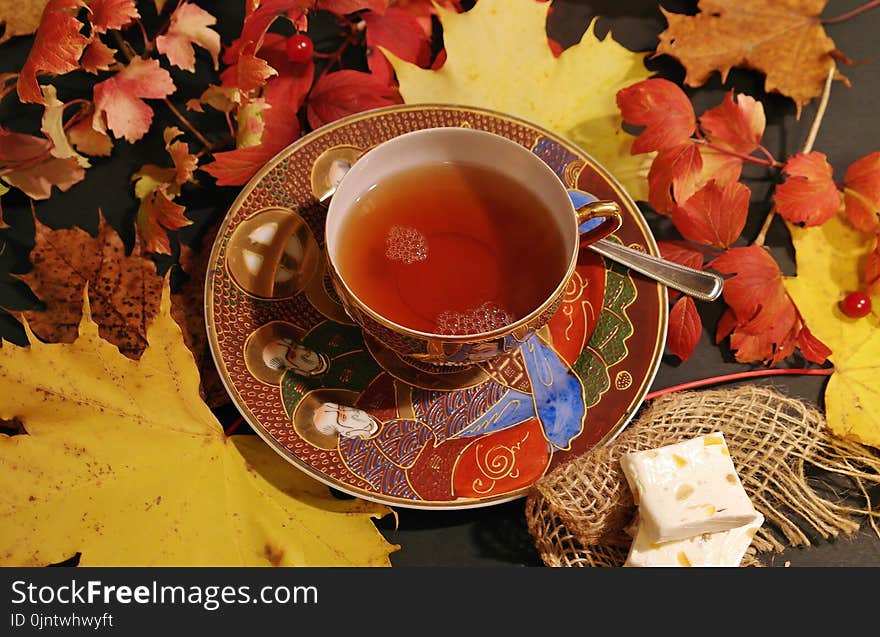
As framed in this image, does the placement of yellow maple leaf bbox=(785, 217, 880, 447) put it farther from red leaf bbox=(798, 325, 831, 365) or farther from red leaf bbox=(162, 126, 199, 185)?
red leaf bbox=(162, 126, 199, 185)

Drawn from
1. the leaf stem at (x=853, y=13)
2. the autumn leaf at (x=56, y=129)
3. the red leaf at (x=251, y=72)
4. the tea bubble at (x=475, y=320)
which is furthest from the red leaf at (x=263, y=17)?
the leaf stem at (x=853, y=13)

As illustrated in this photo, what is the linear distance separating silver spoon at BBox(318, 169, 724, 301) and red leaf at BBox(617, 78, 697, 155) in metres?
0.14

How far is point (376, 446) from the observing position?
726 millimetres

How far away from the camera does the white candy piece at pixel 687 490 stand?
688 millimetres

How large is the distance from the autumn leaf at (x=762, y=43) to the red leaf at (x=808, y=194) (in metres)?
0.13

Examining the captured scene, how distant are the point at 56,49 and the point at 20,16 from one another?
27 cm

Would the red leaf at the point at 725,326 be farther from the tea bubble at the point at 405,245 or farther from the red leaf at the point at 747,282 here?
the tea bubble at the point at 405,245

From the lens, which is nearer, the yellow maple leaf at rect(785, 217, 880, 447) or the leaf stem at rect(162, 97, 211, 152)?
the yellow maple leaf at rect(785, 217, 880, 447)

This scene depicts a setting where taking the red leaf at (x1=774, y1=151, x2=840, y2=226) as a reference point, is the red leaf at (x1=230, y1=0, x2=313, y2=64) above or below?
above

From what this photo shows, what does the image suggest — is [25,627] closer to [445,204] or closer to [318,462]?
[318,462]

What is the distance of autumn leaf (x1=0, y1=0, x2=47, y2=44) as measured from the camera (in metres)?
0.97

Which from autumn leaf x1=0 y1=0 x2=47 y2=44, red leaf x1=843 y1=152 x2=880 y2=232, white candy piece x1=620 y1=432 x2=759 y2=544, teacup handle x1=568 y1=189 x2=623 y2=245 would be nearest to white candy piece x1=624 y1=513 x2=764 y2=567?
white candy piece x1=620 y1=432 x2=759 y2=544

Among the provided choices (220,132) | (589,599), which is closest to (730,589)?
(589,599)

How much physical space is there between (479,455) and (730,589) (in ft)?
0.91
